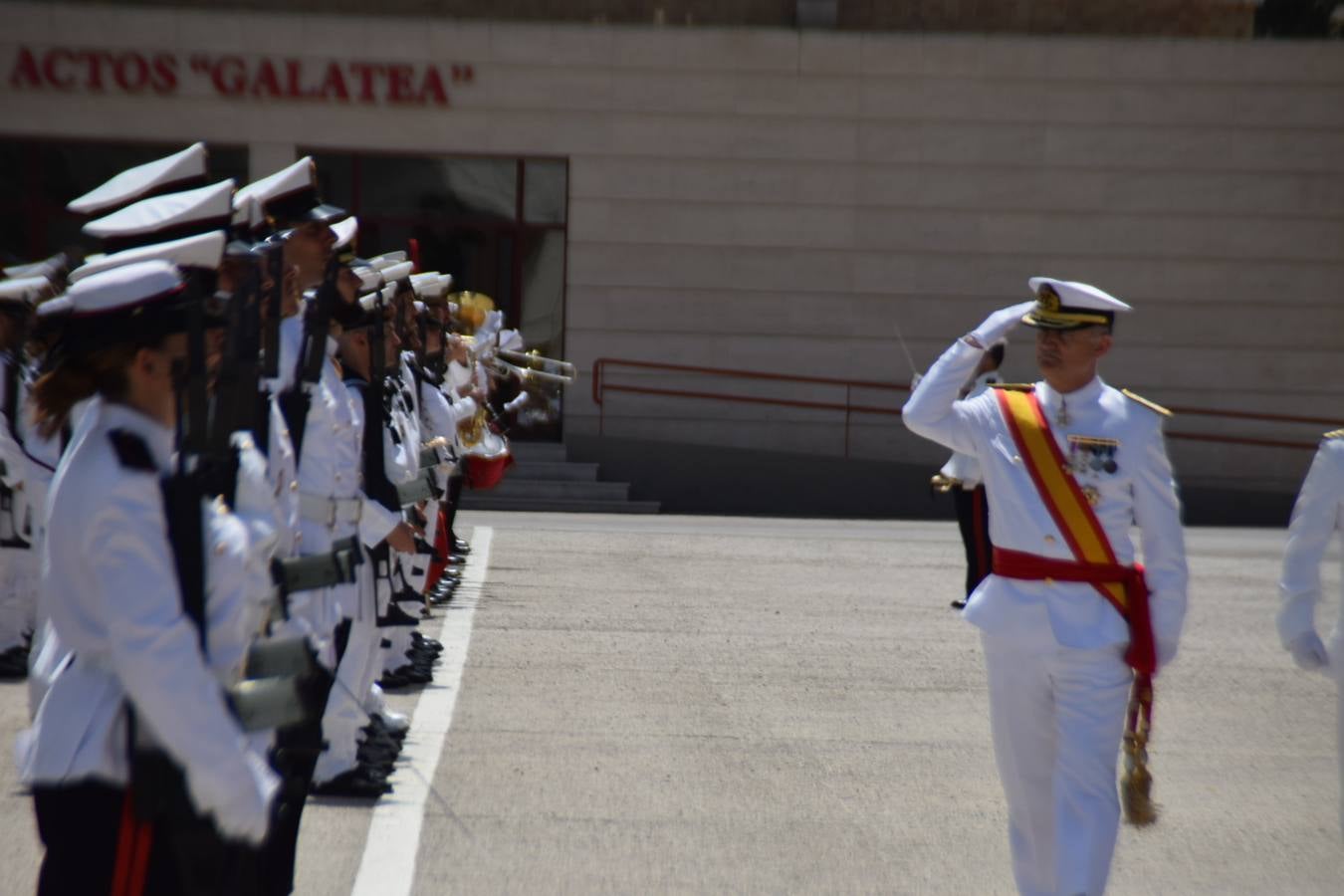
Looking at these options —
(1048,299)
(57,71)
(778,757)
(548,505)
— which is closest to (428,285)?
(778,757)

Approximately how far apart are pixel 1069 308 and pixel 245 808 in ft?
10.8

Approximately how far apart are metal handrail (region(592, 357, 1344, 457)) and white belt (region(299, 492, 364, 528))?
17937mm

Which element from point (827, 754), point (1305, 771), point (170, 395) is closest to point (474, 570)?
point (827, 754)

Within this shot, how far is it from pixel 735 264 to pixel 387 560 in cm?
1797

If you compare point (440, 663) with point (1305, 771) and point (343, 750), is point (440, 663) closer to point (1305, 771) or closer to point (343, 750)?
point (343, 750)

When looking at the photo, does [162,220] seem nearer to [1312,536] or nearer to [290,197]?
[290,197]

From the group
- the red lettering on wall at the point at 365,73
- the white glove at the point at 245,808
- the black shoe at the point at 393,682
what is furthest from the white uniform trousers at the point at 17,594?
the red lettering on wall at the point at 365,73

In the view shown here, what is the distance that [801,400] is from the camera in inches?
950

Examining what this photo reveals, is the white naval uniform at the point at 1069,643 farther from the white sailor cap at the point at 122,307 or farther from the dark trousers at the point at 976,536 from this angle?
the dark trousers at the point at 976,536

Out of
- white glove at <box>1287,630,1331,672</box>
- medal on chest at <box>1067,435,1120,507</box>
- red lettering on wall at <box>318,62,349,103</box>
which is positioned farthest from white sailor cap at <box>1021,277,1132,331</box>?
red lettering on wall at <box>318,62,349,103</box>

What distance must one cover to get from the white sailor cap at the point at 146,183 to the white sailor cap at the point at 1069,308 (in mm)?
2648

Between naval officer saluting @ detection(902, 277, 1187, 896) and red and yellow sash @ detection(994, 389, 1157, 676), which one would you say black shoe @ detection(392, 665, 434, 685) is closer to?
naval officer saluting @ detection(902, 277, 1187, 896)

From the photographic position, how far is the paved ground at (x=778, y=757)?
578cm

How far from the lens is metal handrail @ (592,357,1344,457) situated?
23.8m
